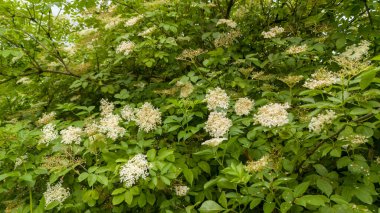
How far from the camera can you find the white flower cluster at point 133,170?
1.77 m

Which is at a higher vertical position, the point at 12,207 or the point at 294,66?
the point at 294,66

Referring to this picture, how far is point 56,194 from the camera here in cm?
203

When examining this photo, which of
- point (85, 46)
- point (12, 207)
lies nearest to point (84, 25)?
point (85, 46)

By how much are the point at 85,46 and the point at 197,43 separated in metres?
1.05

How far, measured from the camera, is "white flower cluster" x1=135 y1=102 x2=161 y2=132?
7.01ft

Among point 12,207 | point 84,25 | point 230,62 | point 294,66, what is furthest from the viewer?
point 84,25

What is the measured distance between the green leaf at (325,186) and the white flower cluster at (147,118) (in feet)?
3.33

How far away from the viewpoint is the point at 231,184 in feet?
5.89

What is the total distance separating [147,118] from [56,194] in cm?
70

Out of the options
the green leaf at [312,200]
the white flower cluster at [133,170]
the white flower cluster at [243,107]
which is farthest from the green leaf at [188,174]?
the green leaf at [312,200]

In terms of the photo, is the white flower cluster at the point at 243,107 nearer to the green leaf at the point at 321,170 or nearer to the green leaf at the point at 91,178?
the green leaf at the point at 321,170

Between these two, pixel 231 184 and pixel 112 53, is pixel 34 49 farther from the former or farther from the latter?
pixel 231 184

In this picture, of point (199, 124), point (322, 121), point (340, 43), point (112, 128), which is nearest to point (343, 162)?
point (322, 121)

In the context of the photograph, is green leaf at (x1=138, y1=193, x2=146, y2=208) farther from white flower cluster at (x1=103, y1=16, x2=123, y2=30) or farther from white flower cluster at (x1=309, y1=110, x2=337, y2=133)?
white flower cluster at (x1=103, y1=16, x2=123, y2=30)
